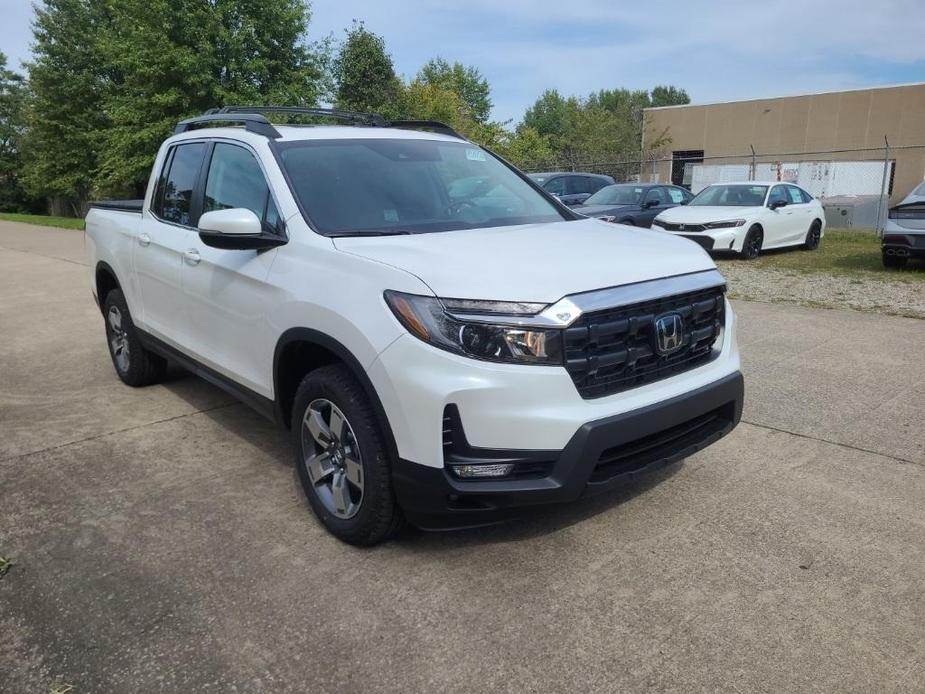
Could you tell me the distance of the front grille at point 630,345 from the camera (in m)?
2.79

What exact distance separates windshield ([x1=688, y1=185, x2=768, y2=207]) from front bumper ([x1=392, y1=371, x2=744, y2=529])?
39.7ft

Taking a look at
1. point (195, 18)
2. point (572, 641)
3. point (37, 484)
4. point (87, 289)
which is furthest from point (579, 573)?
point (195, 18)

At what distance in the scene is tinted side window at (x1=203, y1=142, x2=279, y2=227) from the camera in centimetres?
374

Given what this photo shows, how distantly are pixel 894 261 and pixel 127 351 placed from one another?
11218 millimetres

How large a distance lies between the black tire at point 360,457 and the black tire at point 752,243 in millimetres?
11775

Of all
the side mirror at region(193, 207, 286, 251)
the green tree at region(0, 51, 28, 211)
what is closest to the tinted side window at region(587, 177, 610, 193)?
the side mirror at region(193, 207, 286, 251)

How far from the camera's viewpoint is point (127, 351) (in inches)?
223

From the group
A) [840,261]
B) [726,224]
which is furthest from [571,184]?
[840,261]

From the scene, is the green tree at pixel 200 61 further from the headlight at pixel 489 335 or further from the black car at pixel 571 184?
the headlight at pixel 489 335

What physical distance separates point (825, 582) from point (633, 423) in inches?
40.4

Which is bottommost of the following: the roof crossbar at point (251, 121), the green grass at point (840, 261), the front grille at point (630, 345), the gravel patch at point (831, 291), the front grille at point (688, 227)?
the green grass at point (840, 261)

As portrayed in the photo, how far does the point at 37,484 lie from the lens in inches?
158

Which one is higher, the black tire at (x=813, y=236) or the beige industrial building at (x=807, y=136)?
the beige industrial building at (x=807, y=136)

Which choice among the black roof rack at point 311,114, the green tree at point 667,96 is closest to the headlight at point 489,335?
the black roof rack at point 311,114
